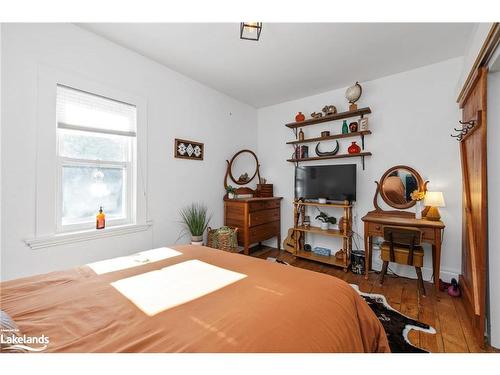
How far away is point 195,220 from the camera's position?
2.91m

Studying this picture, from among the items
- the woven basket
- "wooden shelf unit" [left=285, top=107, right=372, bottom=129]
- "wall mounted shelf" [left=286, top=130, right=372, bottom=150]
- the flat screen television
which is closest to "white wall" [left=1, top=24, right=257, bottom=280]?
the woven basket

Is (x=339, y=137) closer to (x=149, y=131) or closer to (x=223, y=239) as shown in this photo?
(x=223, y=239)

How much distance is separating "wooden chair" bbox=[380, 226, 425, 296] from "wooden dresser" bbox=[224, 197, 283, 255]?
65.1 inches

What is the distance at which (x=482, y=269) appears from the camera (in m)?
1.57

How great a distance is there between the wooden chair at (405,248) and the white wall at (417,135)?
51 centimetres

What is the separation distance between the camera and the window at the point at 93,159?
2002mm

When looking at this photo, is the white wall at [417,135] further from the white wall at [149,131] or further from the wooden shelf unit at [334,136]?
the white wall at [149,131]

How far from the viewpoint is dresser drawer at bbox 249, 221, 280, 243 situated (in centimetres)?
334

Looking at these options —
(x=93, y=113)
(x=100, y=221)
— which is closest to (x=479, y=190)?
(x=100, y=221)

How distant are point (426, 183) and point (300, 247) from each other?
6.20 feet

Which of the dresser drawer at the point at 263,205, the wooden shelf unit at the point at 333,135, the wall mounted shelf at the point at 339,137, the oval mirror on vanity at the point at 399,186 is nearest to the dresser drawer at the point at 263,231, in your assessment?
the dresser drawer at the point at 263,205

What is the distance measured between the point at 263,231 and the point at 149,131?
2159 millimetres
